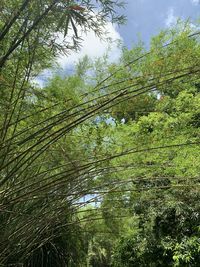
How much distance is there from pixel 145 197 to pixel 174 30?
10.1ft

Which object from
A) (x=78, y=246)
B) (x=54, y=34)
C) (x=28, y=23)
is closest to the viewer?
(x=28, y=23)

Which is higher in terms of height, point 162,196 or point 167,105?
point 167,105

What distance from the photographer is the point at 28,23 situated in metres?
2.58

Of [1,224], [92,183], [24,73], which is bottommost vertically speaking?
[1,224]

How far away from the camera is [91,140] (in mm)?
3896

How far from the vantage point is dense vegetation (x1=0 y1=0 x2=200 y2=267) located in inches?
104

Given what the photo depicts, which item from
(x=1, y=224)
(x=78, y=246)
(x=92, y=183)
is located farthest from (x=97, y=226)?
(x=1, y=224)

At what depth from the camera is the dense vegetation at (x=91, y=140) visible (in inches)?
104

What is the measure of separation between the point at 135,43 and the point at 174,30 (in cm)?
42

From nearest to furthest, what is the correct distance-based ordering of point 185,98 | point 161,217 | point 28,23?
point 28,23 < point 185,98 < point 161,217

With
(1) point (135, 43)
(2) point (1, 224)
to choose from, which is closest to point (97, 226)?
(2) point (1, 224)

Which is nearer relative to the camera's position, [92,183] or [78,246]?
[92,183]

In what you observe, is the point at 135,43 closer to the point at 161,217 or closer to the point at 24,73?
the point at 24,73

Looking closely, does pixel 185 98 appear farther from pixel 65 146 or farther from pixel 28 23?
pixel 28 23
